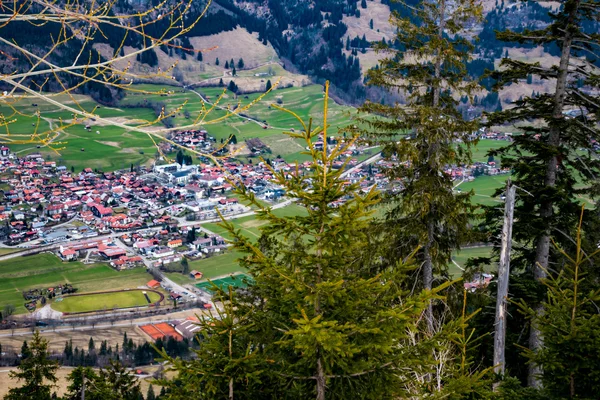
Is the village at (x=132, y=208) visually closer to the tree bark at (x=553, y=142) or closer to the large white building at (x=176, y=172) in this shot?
the large white building at (x=176, y=172)

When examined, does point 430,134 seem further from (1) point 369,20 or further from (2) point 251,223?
(1) point 369,20

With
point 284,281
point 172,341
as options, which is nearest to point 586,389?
point 284,281

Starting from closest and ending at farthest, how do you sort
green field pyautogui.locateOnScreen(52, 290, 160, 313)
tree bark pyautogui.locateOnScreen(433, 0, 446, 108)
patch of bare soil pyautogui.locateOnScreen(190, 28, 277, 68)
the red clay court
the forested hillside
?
tree bark pyautogui.locateOnScreen(433, 0, 446, 108)
the red clay court
green field pyautogui.locateOnScreen(52, 290, 160, 313)
the forested hillside
patch of bare soil pyautogui.locateOnScreen(190, 28, 277, 68)

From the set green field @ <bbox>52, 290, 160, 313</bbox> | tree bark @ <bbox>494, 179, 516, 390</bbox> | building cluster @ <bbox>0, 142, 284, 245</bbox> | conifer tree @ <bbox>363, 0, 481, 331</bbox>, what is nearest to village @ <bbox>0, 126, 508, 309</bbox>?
building cluster @ <bbox>0, 142, 284, 245</bbox>

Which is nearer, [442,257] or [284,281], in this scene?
[284,281]

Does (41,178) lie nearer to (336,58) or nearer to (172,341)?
(172,341)

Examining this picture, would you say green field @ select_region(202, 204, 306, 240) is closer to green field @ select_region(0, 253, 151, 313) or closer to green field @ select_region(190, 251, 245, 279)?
green field @ select_region(190, 251, 245, 279)
